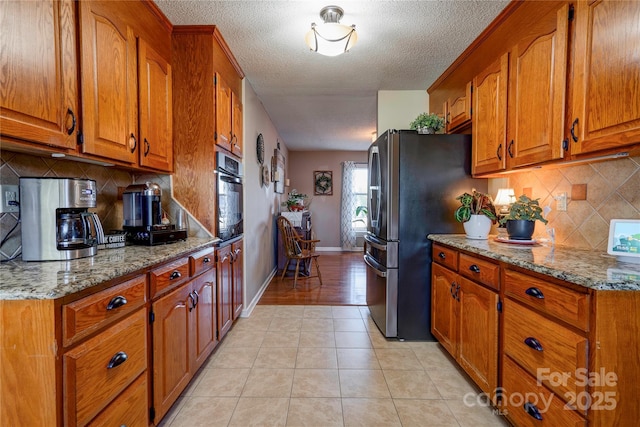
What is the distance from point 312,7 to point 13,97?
1657mm

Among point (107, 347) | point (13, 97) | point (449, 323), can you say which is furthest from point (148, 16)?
point (449, 323)

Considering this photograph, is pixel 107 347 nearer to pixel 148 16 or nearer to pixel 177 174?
pixel 177 174

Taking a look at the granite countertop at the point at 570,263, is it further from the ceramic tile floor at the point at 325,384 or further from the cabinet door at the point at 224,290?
the cabinet door at the point at 224,290

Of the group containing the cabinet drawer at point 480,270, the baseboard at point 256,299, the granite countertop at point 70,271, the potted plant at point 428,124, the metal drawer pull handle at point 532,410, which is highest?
the potted plant at point 428,124

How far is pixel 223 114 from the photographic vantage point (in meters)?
2.40

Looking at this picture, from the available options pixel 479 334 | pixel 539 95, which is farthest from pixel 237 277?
pixel 539 95

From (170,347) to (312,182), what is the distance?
580cm

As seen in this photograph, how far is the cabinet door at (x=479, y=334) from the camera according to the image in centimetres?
156

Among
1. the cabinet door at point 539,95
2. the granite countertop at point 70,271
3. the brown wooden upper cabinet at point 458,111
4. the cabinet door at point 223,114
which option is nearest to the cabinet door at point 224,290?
the granite countertop at point 70,271

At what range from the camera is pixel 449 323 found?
210 centimetres

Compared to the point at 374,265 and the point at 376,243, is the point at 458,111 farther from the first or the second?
the point at 374,265

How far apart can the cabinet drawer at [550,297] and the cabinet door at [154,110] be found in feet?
7.05

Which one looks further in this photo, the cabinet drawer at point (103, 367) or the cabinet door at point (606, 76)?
the cabinet door at point (606, 76)

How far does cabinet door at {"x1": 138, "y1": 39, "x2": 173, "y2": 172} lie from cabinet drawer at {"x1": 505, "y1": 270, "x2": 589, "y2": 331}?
2150mm
